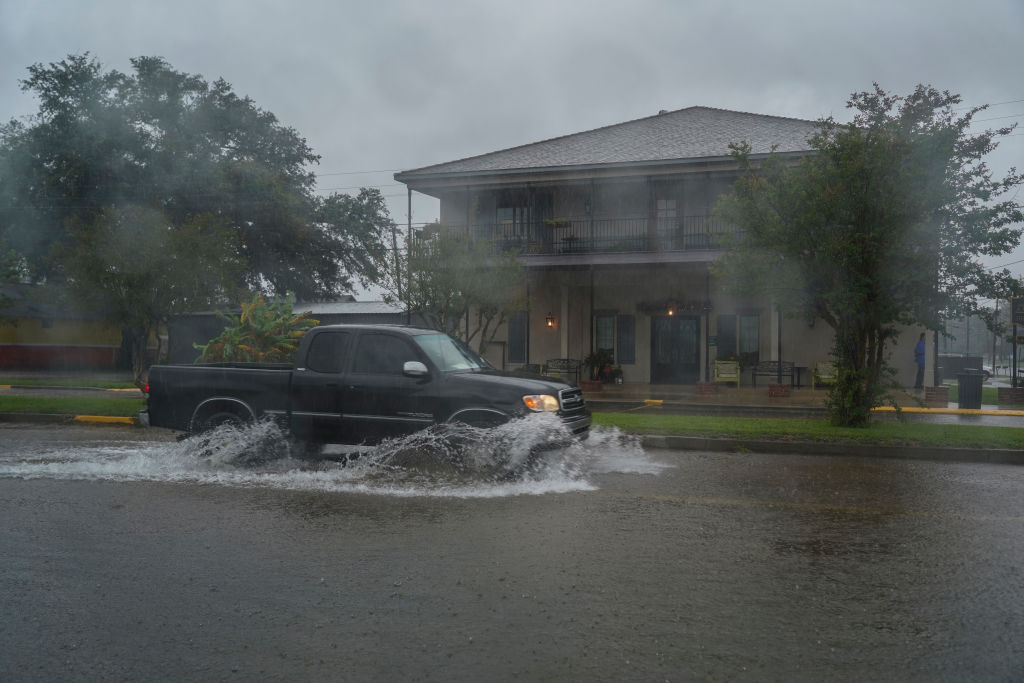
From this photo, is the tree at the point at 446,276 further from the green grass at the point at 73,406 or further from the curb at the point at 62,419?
the curb at the point at 62,419

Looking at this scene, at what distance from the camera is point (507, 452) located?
25.7 ft

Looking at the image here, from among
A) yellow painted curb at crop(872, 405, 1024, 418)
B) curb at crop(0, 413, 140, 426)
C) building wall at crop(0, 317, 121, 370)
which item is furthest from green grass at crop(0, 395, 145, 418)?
building wall at crop(0, 317, 121, 370)

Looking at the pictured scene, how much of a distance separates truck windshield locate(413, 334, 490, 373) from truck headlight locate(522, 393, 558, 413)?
1016mm

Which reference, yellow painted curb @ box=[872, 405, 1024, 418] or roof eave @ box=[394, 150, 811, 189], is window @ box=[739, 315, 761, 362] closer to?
roof eave @ box=[394, 150, 811, 189]

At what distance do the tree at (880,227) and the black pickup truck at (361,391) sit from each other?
5243 millimetres

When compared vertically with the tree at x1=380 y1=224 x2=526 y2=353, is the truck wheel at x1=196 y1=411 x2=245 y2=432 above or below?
below

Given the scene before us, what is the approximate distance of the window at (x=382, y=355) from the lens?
8.58 metres

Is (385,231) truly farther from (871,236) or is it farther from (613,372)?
(871,236)

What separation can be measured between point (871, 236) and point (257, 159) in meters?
34.7

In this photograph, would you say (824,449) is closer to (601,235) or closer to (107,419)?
Result: (107,419)

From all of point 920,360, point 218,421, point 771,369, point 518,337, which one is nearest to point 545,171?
point 518,337

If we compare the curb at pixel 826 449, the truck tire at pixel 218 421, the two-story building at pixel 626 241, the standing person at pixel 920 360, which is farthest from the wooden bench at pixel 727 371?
the truck tire at pixel 218 421

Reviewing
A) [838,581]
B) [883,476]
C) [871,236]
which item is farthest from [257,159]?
[838,581]

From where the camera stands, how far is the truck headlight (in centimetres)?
799
